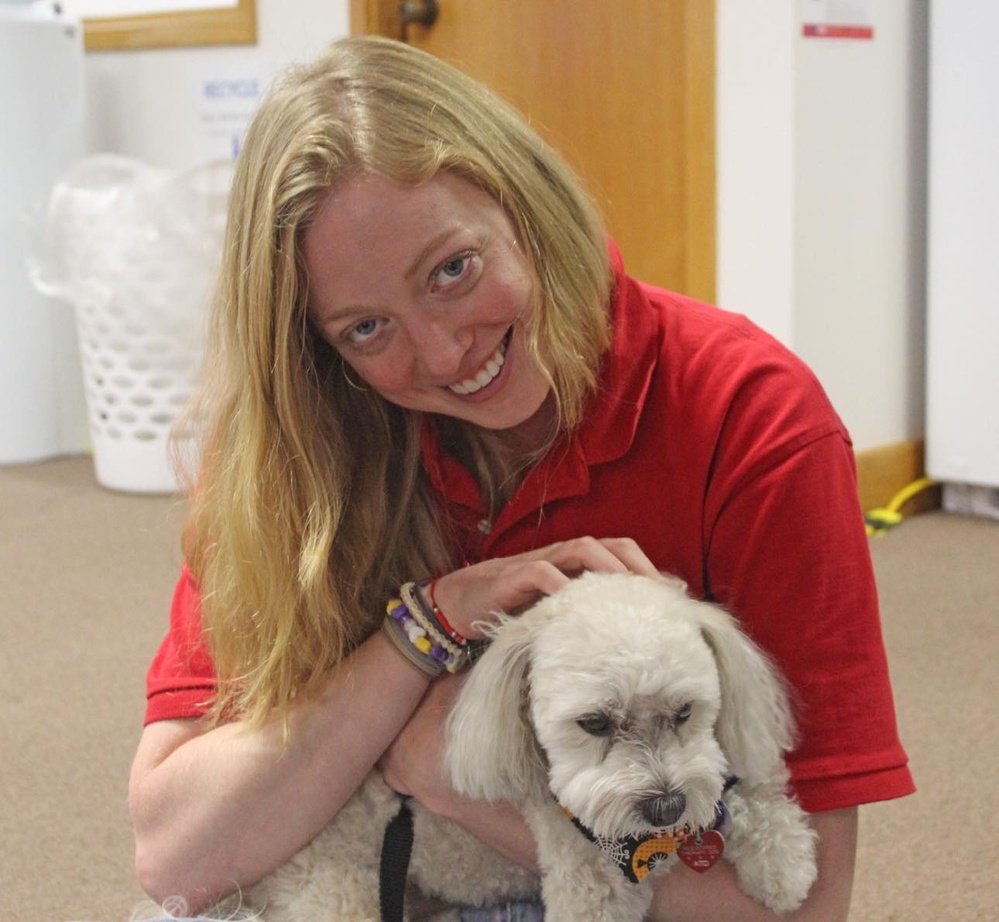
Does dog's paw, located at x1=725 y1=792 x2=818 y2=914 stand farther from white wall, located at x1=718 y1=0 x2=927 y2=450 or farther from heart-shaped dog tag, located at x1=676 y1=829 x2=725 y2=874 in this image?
white wall, located at x1=718 y1=0 x2=927 y2=450

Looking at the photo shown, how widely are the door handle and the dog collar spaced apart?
292 cm

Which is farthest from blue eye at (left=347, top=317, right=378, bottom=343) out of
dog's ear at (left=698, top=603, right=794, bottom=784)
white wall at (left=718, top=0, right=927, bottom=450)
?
white wall at (left=718, top=0, right=927, bottom=450)

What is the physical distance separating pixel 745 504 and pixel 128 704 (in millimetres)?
1531

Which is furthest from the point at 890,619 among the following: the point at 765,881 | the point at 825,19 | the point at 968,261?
the point at 765,881

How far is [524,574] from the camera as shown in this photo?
1.04 metres

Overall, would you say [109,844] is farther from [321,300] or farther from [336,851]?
[321,300]

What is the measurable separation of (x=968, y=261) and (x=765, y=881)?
241cm

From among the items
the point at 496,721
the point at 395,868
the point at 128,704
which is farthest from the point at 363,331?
the point at 128,704

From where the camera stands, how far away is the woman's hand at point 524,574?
104 centimetres

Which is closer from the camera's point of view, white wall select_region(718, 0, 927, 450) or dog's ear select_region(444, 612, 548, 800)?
dog's ear select_region(444, 612, 548, 800)

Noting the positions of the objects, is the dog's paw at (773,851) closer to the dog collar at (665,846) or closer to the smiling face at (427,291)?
the dog collar at (665,846)

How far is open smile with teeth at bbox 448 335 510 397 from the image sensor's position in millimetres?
1104

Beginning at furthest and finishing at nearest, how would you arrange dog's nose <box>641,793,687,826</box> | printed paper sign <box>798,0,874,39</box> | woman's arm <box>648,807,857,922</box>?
printed paper sign <box>798,0,874,39</box>, woman's arm <box>648,807,857,922</box>, dog's nose <box>641,793,687,826</box>

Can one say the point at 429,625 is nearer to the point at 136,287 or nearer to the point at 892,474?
the point at 892,474
